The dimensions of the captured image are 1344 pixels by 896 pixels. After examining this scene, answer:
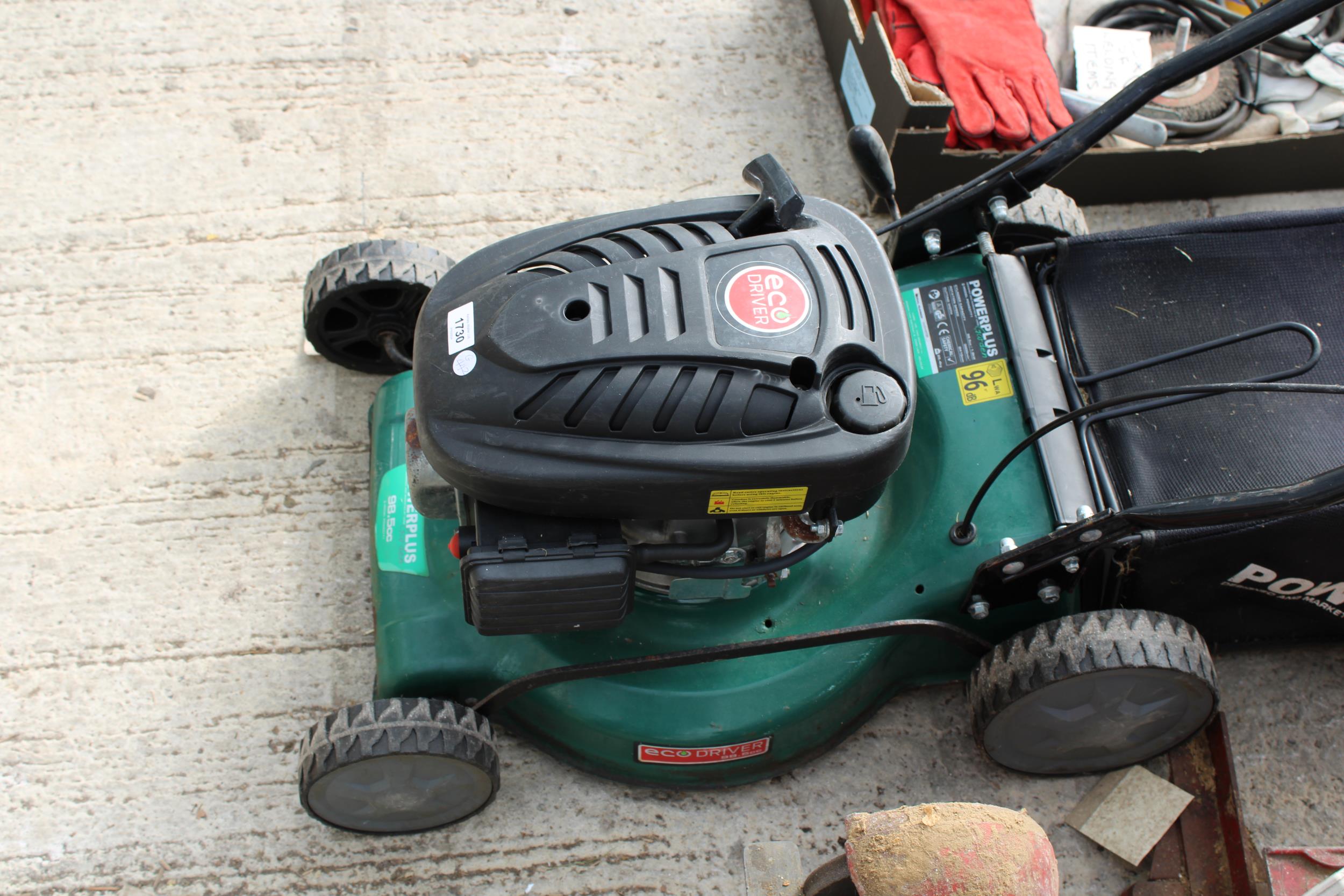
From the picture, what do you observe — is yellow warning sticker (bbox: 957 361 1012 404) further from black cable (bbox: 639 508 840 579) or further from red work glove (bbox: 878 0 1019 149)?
red work glove (bbox: 878 0 1019 149)

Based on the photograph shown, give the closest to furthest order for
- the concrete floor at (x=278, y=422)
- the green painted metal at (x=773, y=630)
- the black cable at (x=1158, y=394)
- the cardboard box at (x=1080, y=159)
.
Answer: the black cable at (x=1158, y=394)
the green painted metal at (x=773, y=630)
the concrete floor at (x=278, y=422)
the cardboard box at (x=1080, y=159)

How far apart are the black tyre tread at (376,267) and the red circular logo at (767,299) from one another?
0.72 meters

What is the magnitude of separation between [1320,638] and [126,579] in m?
1.88

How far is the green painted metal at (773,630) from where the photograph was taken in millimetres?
1564

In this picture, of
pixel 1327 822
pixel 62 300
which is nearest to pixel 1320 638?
pixel 1327 822

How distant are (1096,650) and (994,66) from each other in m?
1.44

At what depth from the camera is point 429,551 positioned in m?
1.66

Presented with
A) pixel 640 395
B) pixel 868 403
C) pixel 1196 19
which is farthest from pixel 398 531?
pixel 1196 19

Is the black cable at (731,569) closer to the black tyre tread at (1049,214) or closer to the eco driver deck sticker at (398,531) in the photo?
the eco driver deck sticker at (398,531)

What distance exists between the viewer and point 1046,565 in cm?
146

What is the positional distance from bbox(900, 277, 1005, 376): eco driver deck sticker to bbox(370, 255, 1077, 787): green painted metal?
3 cm

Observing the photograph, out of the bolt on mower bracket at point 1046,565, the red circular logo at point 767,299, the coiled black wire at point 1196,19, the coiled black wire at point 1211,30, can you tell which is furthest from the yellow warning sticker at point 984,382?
the coiled black wire at point 1196,19

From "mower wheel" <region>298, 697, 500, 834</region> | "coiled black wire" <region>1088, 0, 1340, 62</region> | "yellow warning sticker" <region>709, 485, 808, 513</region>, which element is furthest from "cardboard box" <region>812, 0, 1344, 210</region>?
"mower wheel" <region>298, 697, 500, 834</region>

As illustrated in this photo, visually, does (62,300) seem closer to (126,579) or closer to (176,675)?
(126,579)
